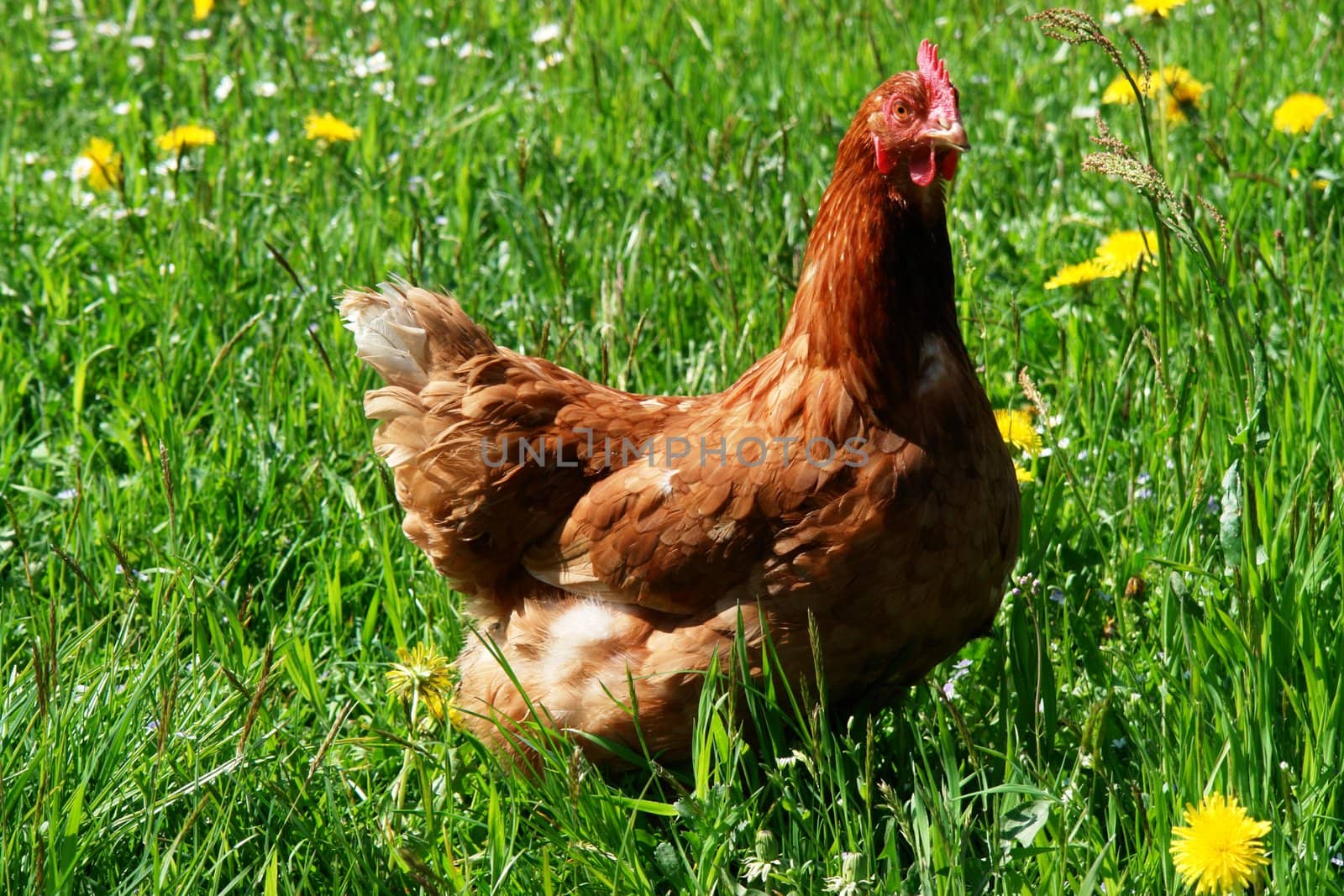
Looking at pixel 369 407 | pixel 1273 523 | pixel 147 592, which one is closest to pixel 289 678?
pixel 147 592

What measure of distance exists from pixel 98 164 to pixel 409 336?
7.26 feet

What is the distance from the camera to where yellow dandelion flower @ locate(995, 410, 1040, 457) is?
3.24 m

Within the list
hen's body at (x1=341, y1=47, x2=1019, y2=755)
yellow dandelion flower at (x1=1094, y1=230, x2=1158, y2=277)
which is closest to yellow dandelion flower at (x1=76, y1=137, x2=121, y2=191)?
hen's body at (x1=341, y1=47, x2=1019, y2=755)

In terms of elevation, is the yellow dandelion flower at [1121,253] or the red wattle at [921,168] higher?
the red wattle at [921,168]

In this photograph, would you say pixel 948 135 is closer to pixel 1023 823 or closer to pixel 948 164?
pixel 948 164

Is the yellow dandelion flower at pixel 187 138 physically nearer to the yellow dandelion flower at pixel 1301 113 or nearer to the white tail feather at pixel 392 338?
the white tail feather at pixel 392 338

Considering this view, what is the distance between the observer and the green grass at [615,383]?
2.34m

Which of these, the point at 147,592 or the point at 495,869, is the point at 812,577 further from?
the point at 147,592

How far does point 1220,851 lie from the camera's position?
2053mm

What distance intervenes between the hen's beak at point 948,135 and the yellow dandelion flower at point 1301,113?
2593 mm

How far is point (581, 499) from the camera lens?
285 cm

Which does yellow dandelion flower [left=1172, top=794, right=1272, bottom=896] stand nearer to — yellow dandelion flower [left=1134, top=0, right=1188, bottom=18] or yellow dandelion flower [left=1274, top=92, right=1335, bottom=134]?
yellow dandelion flower [left=1134, top=0, right=1188, bottom=18]

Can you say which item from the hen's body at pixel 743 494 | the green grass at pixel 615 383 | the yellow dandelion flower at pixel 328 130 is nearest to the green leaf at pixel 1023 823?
the green grass at pixel 615 383

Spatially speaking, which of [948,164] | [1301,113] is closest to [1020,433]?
[948,164]
